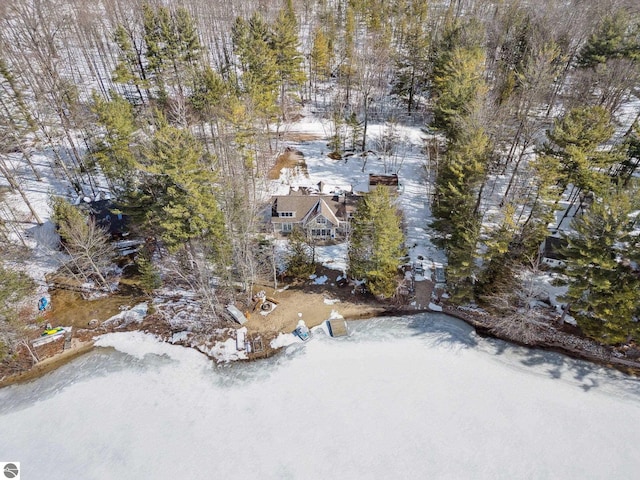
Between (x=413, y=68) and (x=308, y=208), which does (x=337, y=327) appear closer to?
(x=308, y=208)

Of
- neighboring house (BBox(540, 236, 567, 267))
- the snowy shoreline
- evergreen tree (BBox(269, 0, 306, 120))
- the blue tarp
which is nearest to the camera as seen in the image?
the snowy shoreline

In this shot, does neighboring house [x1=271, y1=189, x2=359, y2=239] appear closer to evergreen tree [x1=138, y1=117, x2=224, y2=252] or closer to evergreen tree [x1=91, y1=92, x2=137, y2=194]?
evergreen tree [x1=138, y1=117, x2=224, y2=252]

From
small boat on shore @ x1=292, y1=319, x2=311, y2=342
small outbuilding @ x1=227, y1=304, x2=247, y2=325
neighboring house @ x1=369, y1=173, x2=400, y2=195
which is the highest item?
neighboring house @ x1=369, y1=173, x2=400, y2=195

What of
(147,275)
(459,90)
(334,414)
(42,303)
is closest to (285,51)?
(459,90)

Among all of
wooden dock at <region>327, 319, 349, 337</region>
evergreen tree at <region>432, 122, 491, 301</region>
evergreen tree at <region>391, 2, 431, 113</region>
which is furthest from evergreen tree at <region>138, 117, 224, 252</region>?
evergreen tree at <region>391, 2, 431, 113</region>

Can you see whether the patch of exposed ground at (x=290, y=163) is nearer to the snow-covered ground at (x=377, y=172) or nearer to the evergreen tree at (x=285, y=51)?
the snow-covered ground at (x=377, y=172)

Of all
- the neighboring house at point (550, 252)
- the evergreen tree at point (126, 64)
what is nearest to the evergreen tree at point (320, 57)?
the evergreen tree at point (126, 64)
